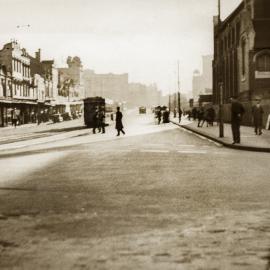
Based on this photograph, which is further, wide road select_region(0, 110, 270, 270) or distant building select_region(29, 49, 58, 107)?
distant building select_region(29, 49, 58, 107)

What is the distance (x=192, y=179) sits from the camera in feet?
36.7

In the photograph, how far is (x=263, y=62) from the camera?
161 feet

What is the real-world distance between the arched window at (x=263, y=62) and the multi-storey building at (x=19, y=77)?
2723 centimetres

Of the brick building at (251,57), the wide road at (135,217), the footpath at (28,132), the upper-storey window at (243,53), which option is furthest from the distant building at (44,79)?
the wide road at (135,217)

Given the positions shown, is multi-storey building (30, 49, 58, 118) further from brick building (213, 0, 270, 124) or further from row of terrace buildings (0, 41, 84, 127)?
brick building (213, 0, 270, 124)

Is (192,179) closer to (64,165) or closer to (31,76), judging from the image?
(64,165)

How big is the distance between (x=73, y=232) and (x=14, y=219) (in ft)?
3.96

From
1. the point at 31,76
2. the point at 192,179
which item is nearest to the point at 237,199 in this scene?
the point at 192,179

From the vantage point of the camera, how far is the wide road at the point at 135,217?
511 centimetres

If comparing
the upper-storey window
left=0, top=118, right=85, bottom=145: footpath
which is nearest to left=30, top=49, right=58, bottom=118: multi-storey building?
left=0, top=118, right=85, bottom=145: footpath

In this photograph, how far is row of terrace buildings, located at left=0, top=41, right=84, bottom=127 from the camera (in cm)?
6067

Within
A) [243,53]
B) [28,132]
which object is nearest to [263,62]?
[243,53]

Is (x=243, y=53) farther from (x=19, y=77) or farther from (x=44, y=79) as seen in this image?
(x=44, y=79)

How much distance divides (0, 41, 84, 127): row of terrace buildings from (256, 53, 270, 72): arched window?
25229mm
